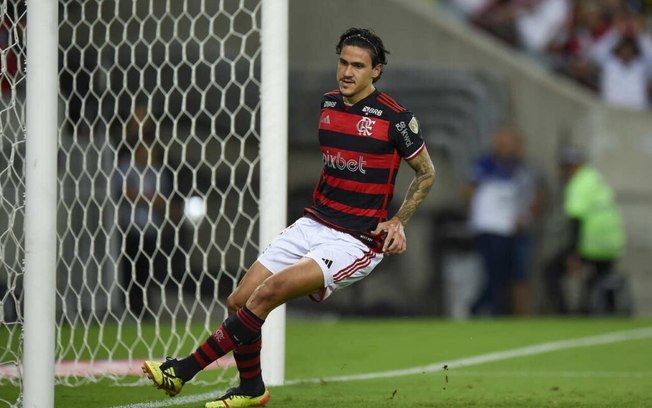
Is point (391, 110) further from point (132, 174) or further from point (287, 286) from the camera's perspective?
point (132, 174)

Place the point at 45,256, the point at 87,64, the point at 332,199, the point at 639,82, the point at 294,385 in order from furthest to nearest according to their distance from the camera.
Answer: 1. the point at 639,82
2. the point at 87,64
3. the point at 294,385
4. the point at 332,199
5. the point at 45,256

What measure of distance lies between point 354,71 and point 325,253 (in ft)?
3.04

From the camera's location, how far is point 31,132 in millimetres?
5961

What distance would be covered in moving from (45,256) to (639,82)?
1220cm

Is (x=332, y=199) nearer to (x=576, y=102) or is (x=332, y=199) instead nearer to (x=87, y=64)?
(x=87, y=64)

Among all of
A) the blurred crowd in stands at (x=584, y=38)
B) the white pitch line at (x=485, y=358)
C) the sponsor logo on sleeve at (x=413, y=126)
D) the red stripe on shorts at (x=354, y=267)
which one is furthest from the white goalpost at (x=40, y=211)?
the blurred crowd in stands at (x=584, y=38)

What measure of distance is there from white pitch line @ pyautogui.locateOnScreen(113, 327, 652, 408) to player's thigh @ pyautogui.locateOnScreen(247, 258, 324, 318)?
106 cm

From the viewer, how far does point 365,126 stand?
644 centimetres

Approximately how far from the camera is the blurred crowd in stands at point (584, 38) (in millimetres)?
16562

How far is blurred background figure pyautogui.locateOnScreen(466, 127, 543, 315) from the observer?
15.1m

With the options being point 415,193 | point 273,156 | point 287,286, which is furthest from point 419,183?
point 273,156

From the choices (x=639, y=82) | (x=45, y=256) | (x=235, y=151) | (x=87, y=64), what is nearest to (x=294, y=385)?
(x=45, y=256)

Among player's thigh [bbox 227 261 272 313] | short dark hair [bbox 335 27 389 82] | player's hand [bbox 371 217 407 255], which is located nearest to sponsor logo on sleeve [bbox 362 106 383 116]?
short dark hair [bbox 335 27 389 82]

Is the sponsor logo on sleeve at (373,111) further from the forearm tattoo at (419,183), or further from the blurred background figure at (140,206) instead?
the blurred background figure at (140,206)
